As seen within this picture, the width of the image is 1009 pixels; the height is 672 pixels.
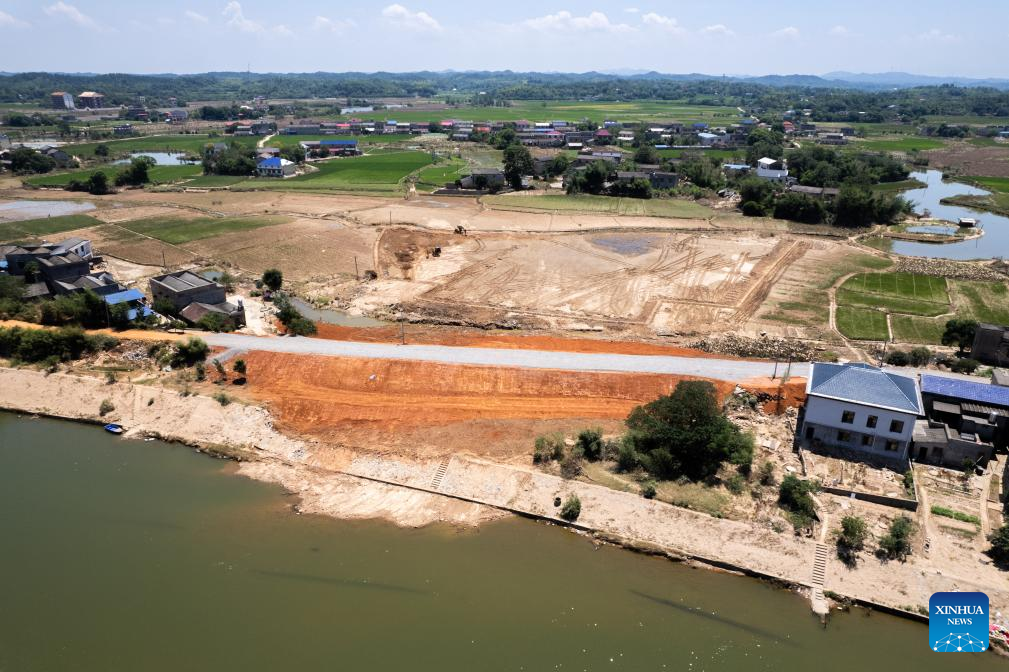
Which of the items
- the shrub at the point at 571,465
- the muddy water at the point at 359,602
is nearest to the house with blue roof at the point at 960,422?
the muddy water at the point at 359,602

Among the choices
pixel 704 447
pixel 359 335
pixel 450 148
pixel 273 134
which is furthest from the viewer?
pixel 273 134

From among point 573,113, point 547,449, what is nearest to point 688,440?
point 547,449

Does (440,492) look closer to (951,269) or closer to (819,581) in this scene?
(819,581)

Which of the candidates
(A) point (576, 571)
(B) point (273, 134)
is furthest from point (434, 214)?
(B) point (273, 134)

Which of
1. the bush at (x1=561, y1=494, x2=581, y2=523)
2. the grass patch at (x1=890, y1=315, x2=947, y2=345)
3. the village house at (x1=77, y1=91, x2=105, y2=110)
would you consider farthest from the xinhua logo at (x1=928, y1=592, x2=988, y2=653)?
the village house at (x1=77, y1=91, x2=105, y2=110)

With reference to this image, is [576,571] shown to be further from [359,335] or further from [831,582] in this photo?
[359,335]

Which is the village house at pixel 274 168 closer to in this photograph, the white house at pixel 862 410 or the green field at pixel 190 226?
the green field at pixel 190 226

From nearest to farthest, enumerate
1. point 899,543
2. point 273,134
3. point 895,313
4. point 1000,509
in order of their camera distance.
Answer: point 899,543
point 1000,509
point 895,313
point 273,134
